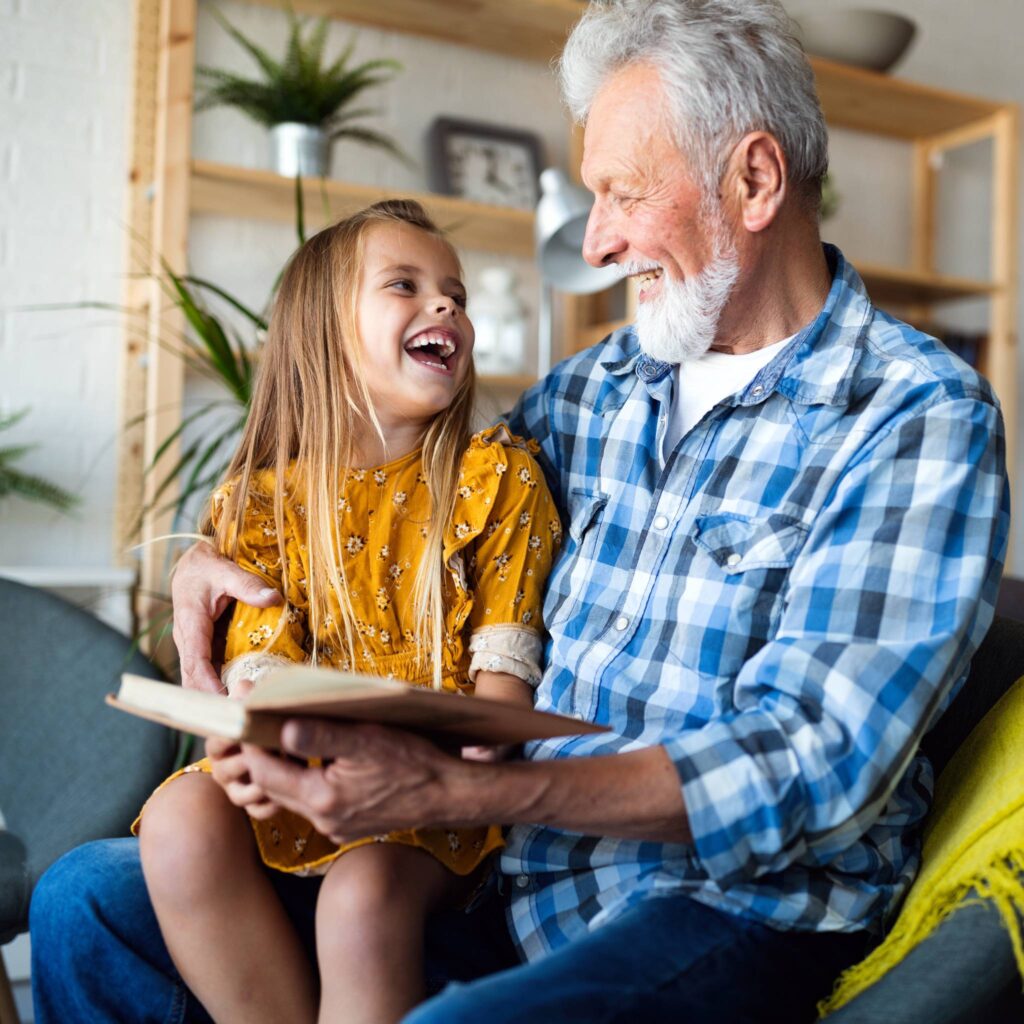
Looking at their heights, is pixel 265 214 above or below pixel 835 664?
above

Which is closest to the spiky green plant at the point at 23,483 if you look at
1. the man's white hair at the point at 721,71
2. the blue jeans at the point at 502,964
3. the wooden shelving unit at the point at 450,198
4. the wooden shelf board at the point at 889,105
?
the wooden shelving unit at the point at 450,198

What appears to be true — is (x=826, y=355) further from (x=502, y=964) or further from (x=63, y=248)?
(x=63, y=248)

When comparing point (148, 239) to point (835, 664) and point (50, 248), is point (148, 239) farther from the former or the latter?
point (835, 664)

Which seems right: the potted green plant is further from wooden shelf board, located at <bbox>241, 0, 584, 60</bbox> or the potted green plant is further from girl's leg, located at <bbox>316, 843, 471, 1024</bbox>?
girl's leg, located at <bbox>316, 843, 471, 1024</bbox>

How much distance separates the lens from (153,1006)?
50.4 inches

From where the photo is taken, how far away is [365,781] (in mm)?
941

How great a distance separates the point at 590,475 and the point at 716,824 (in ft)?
1.88

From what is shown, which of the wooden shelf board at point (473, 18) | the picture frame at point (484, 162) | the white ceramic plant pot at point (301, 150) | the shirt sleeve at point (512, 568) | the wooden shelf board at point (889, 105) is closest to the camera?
the shirt sleeve at point (512, 568)

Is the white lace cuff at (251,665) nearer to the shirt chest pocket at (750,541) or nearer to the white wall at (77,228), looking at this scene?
the shirt chest pocket at (750,541)

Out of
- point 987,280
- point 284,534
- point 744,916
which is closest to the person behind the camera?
point 744,916

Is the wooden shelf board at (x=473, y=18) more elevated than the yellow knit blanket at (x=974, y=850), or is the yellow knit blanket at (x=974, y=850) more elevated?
the wooden shelf board at (x=473, y=18)

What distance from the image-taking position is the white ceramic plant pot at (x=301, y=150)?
108 inches

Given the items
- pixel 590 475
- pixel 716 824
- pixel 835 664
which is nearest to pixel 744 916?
pixel 716 824

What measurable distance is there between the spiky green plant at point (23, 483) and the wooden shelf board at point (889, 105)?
223 cm
